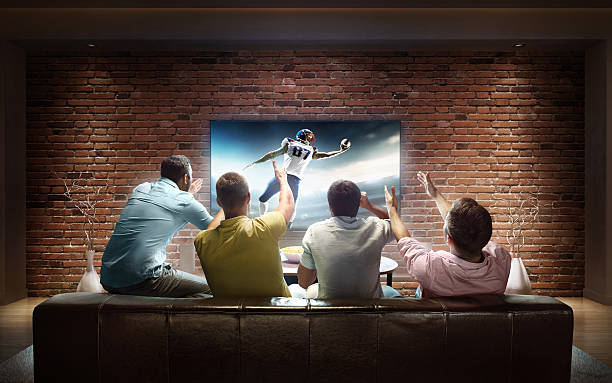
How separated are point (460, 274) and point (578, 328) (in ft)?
8.09

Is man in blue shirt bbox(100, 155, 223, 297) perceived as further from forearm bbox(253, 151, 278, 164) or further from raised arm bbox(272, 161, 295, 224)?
forearm bbox(253, 151, 278, 164)

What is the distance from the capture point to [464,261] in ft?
5.06

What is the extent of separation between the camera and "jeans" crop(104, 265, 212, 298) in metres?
2.20

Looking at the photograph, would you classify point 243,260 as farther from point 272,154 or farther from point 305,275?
point 272,154

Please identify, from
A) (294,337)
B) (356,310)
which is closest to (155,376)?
(294,337)

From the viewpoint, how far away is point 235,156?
Answer: 13.6ft

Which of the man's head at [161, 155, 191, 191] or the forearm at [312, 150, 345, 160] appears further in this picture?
the forearm at [312, 150, 345, 160]

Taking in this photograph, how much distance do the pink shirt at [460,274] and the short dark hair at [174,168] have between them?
4.71ft

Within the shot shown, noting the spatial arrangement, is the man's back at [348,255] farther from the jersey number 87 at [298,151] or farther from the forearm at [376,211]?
the jersey number 87 at [298,151]

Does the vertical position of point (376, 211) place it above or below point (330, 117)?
below

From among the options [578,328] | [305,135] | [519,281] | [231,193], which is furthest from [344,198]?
[519,281]

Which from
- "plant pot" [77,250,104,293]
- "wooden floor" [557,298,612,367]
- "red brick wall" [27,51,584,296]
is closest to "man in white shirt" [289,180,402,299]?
"wooden floor" [557,298,612,367]

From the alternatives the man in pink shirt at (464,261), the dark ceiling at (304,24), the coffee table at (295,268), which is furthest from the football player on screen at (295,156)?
the man in pink shirt at (464,261)

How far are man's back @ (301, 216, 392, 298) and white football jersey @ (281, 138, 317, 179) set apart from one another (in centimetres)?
216
